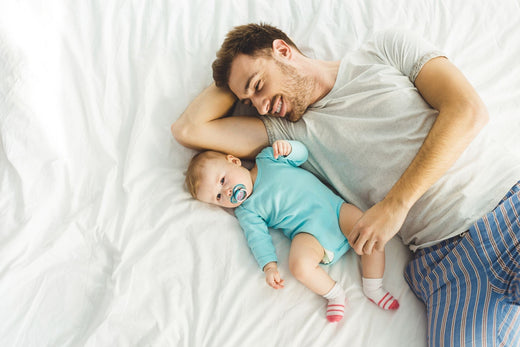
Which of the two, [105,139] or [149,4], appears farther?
[149,4]

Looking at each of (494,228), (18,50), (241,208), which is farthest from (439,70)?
(18,50)

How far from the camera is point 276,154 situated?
139 cm

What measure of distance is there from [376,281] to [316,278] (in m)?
0.20

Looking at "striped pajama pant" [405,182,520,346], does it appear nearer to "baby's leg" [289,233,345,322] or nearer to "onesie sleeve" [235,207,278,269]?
"baby's leg" [289,233,345,322]

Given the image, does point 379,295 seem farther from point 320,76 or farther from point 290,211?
point 320,76

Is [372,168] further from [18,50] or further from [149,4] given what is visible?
[18,50]

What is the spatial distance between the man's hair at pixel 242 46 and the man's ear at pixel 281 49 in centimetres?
2

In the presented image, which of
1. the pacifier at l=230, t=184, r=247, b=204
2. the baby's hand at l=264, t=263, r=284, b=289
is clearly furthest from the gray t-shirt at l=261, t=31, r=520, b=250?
the baby's hand at l=264, t=263, r=284, b=289

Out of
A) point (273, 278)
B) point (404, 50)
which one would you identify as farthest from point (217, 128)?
point (404, 50)

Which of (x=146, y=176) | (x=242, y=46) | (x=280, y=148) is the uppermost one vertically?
(x=242, y=46)

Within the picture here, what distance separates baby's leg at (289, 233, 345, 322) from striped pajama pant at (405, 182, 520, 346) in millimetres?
277

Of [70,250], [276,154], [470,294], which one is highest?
[276,154]

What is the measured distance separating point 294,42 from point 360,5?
1.22 ft

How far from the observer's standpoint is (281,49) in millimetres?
1518
